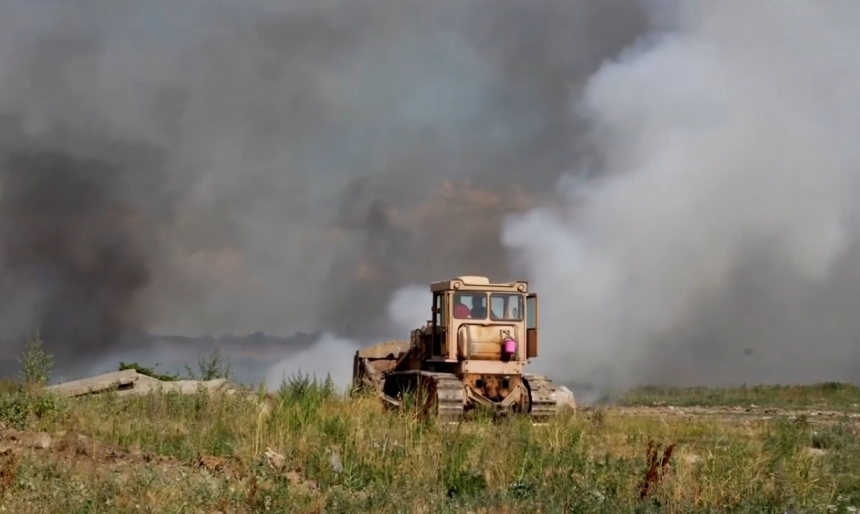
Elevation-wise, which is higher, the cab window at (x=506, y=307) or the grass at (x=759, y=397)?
the cab window at (x=506, y=307)

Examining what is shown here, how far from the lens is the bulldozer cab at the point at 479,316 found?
2442cm

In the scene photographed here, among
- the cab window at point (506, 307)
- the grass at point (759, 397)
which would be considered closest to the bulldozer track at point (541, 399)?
the cab window at point (506, 307)

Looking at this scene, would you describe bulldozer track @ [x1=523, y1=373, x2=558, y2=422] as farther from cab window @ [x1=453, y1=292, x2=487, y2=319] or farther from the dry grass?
the dry grass

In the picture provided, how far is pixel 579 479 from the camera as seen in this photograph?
12.4 m

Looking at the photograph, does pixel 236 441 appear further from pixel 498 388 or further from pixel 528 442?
pixel 498 388

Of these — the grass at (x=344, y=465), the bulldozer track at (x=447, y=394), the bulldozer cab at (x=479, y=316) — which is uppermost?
the bulldozer cab at (x=479, y=316)

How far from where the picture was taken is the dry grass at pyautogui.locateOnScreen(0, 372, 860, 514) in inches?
398

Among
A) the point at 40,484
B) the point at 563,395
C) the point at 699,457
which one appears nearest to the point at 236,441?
the point at 40,484

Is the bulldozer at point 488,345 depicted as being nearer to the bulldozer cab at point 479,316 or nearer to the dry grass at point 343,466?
the bulldozer cab at point 479,316

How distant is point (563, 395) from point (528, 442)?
547 inches

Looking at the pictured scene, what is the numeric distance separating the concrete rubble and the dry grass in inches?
65.4

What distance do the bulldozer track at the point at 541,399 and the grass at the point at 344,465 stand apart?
19.8 ft

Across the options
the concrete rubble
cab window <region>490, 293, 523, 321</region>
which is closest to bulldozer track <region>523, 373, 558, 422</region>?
cab window <region>490, 293, 523, 321</region>

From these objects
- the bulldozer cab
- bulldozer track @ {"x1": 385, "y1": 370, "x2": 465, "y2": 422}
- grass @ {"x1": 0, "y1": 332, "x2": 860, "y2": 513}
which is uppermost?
the bulldozer cab
